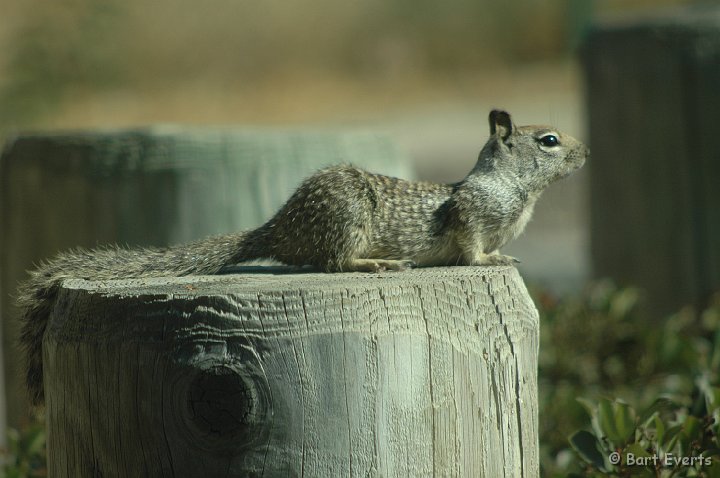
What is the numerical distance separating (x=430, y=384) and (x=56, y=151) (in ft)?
9.42

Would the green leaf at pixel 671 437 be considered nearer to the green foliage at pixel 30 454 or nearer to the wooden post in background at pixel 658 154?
the green foliage at pixel 30 454

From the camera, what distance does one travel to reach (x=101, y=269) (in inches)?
134

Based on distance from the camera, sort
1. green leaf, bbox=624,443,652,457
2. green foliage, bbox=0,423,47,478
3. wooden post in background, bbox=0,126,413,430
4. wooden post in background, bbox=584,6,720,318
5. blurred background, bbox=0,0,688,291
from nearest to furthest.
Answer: green leaf, bbox=624,443,652,457
green foliage, bbox=0,423,47,478
wooden post in background, bbox=0,126,413,430
wooden post in background, bbox=584,6,720,318
blurred background, bbox=0,0,688,291

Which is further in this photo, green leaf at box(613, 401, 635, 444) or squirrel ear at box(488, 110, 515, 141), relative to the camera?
squirrel ear at box(488, 110, 515, 141)

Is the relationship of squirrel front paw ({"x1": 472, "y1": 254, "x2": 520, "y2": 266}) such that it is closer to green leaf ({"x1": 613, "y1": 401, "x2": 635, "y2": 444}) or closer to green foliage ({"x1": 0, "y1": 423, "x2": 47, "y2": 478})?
green leaf ({"x1": 613, "y1": 401, "x2": 635, "y2": 444})

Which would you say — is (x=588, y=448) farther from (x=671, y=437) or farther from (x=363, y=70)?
(x=363, y=70)

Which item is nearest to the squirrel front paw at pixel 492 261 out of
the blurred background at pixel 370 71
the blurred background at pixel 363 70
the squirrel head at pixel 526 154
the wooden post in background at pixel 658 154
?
the squirrel head at pixel 526 154

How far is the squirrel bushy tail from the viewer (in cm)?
332

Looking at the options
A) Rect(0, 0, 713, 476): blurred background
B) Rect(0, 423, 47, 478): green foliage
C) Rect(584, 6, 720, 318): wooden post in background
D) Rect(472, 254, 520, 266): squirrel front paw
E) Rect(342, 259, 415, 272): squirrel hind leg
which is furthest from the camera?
Rect(0, 0, 713, 476): blurred background

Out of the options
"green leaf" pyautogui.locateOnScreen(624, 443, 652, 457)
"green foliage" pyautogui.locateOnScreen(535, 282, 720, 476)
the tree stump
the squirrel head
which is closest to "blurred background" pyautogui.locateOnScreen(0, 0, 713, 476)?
"green foliage" pyautogui.locateOnScreen(535, 282, 720, 476)

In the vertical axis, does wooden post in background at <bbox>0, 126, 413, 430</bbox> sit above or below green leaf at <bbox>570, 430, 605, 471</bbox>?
above

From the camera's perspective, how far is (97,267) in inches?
134

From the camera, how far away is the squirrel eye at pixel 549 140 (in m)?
3.91

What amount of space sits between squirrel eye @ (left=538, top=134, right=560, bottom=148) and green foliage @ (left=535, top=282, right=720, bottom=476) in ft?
3.11
